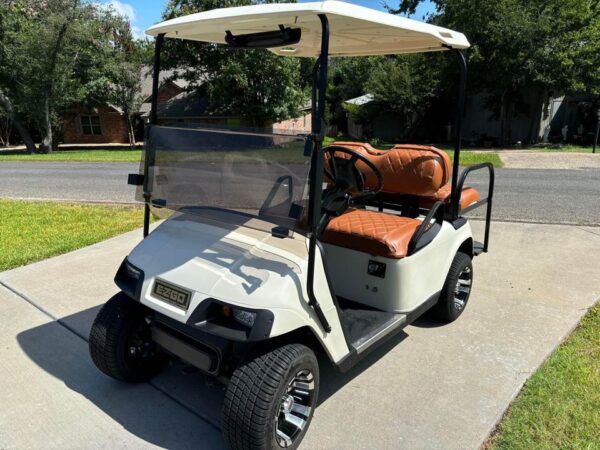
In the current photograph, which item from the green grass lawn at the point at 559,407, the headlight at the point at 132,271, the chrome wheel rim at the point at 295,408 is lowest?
the green grass lawn at the point at 559,407

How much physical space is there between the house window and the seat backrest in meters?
30.2

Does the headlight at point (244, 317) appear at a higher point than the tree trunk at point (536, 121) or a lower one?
lower

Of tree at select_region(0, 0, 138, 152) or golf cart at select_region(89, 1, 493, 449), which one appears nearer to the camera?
golf cart at select_region(89, 1, 493, 449)

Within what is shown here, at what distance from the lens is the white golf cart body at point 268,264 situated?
81.3 inches

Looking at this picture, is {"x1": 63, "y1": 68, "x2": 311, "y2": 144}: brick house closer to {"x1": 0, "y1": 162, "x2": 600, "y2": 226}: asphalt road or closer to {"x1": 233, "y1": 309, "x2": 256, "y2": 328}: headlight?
{"x1": 0, "y1": 162, "x2": 600, "y2": 226}: asphalt road

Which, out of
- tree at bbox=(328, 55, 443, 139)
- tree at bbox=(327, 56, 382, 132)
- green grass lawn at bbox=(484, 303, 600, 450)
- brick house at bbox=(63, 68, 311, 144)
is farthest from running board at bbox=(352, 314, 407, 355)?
tree at bbox=(327, 56, 382, 132)

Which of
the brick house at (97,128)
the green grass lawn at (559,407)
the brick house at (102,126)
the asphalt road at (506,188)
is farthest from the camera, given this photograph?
the brick house at (97,128)

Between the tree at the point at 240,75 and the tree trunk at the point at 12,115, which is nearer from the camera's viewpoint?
the tree at the point at 240,75

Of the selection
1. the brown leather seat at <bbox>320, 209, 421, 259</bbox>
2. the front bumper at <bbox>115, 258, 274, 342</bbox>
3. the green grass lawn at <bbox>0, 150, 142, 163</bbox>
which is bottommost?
the green grass lawn at <bbox>0, 150, 142, 163</bbox>

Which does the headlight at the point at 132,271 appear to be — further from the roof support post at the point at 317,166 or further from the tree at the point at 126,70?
the tree at the point at 126,70

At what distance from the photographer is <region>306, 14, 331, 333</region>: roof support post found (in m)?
2.02

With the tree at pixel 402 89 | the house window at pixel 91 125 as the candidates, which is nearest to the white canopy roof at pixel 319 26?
the tree at pixel 402 89

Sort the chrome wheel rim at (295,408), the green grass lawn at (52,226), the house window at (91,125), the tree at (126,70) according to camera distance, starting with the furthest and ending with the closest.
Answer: the house window at (91,125)
the tree at (126,70)
the green grass lawn at (52,226)
the chrome wheel rim at (295,408)

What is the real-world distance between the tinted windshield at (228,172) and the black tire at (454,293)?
1.72 m
